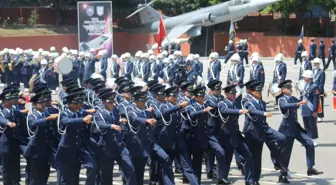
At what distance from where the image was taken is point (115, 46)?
56.2 metres

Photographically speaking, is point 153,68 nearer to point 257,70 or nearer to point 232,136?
point 257,70

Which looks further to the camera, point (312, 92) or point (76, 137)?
point (312, 92)

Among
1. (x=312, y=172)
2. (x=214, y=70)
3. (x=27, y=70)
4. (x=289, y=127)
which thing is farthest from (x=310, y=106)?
(x=27, y=70)

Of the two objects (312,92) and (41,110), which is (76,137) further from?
(312,92)

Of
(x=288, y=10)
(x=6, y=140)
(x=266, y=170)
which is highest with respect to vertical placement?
(x=288, y=10)

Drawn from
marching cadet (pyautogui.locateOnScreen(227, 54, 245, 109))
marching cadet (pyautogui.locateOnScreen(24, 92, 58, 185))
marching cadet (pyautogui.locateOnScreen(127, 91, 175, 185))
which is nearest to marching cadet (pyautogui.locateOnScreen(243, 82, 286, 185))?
marching cadet (pyautogui.locateOnScreen(127, 91, 175, 185))

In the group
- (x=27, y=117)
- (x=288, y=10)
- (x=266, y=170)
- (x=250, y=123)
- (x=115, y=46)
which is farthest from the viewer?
(x=115, y=46)

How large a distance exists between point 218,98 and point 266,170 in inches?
99.8

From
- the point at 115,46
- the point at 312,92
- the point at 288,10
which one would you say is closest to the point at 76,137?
the point at 312,92

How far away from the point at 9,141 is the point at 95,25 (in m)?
30.0

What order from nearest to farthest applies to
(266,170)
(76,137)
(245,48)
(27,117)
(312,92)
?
(76,137) < (27,117) < (266,170) < (312,92) < (245,48)

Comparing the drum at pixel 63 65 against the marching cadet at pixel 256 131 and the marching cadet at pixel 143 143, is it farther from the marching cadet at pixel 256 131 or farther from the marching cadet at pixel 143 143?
the marching cadet at pixel 143 143

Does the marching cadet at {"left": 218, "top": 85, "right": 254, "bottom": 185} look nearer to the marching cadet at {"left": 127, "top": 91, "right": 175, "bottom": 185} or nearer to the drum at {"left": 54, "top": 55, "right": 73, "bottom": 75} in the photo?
the marching cadet at {"left": 127, "top": 91, "right": 175, "bottom": 185}

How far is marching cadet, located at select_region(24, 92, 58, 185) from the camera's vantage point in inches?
480
